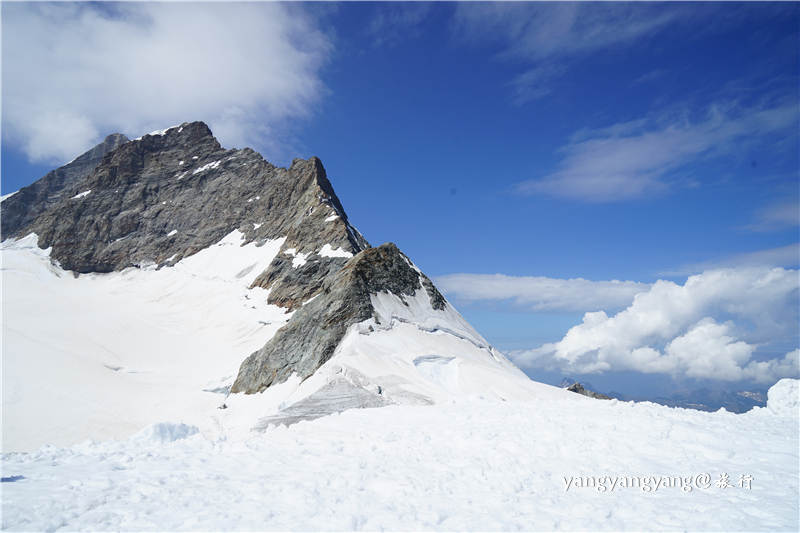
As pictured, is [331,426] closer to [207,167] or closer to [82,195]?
[207,167]

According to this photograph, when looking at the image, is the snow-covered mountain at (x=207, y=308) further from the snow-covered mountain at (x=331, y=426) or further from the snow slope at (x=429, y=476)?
the snow slope at (x=429, y=476)

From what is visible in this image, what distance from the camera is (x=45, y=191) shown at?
11456 centimetres

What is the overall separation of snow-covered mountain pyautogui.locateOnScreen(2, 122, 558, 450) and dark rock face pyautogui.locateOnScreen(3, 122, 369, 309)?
1.24ft

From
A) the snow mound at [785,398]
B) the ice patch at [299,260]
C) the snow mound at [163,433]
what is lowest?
the snow mound at [163,433]

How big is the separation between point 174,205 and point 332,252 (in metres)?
58.7

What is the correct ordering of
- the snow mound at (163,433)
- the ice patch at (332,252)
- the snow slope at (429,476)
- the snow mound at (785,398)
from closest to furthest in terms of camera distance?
the snow slope at (429,476) < the snow mound at (163,433) < the snow mound at (785,398) < the ice patch at (332,252)

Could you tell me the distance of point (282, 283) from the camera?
5153 centimetres

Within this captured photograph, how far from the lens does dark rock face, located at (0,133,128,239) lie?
103463mm

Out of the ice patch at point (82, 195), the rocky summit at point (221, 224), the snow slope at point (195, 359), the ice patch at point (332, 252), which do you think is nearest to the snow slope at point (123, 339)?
the snow slope at point (195, 359)

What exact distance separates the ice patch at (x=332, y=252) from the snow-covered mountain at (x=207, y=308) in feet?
0.63

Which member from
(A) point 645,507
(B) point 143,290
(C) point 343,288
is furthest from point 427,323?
(B) point 143,290

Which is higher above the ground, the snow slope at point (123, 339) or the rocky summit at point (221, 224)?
the rocky summit at point (221, 224)

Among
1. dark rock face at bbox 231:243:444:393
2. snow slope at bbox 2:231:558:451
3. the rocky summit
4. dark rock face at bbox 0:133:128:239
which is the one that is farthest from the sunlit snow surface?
dark rock face at bbox 0:133:128:239

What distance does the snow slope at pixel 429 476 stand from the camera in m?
7.29
